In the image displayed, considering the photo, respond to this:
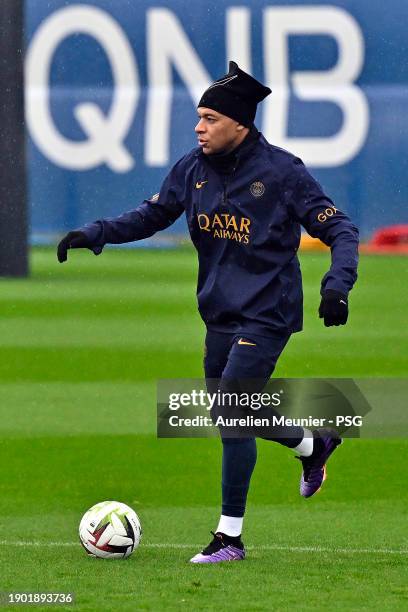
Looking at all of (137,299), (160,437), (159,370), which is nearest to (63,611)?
(160,437)

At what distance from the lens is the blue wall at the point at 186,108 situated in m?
29.8

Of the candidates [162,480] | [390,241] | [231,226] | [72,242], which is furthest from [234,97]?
[390,241]

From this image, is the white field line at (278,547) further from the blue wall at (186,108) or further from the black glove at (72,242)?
the blue wall at (186,108)

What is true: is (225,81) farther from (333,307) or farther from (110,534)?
(110,534)

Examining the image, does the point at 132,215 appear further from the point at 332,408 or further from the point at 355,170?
the point at 355,170

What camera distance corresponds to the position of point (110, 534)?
5.89m

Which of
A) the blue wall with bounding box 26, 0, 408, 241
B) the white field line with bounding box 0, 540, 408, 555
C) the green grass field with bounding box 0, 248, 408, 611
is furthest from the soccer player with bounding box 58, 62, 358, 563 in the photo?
the blue wall with bounding box 26, 0, 408, 241

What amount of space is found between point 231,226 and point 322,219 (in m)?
0.35

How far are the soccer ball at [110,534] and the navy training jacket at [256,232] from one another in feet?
2.72

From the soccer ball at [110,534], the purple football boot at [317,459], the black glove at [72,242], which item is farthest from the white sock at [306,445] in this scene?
the black glove at [72,242]

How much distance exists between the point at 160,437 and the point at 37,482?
186 centimetres

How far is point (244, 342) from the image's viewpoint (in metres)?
5.91

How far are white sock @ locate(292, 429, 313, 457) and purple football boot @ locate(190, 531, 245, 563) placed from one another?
1.96ft

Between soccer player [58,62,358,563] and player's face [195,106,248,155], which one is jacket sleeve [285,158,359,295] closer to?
soccer player [58,62,358,563]
